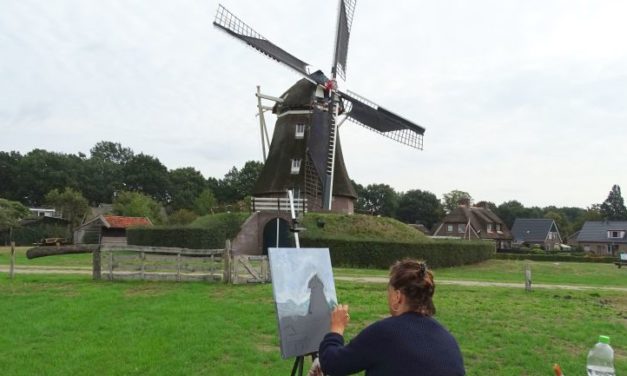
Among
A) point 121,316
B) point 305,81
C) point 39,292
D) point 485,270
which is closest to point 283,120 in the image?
point 305,81

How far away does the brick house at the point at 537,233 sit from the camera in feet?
271

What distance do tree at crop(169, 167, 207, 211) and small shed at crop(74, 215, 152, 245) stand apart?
37213 millimetres

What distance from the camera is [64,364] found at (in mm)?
7242

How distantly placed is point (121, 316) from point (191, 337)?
8.63ft

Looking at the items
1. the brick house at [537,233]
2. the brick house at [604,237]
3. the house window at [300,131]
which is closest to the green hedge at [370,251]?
the house window at [300,131]

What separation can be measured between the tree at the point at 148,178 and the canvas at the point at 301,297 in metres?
90.3

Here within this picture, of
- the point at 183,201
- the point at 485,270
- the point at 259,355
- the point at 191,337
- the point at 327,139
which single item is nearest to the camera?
the point at 259,355

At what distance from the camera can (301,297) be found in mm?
5219

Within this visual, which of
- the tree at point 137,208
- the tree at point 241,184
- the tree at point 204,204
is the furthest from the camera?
the tree at point 241,184

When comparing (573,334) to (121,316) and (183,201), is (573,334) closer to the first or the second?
(121,316)

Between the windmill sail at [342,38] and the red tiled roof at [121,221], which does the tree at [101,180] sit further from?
the windmill sail at [342,38]

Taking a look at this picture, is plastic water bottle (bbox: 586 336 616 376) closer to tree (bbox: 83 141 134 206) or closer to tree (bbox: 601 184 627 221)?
tree (bbox: 83 141 134 206)

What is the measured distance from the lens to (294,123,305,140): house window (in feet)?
112

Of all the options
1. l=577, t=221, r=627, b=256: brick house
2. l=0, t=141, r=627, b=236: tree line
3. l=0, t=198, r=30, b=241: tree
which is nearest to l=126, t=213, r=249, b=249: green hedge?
l=0, t=198, r=30, b=241: tree
